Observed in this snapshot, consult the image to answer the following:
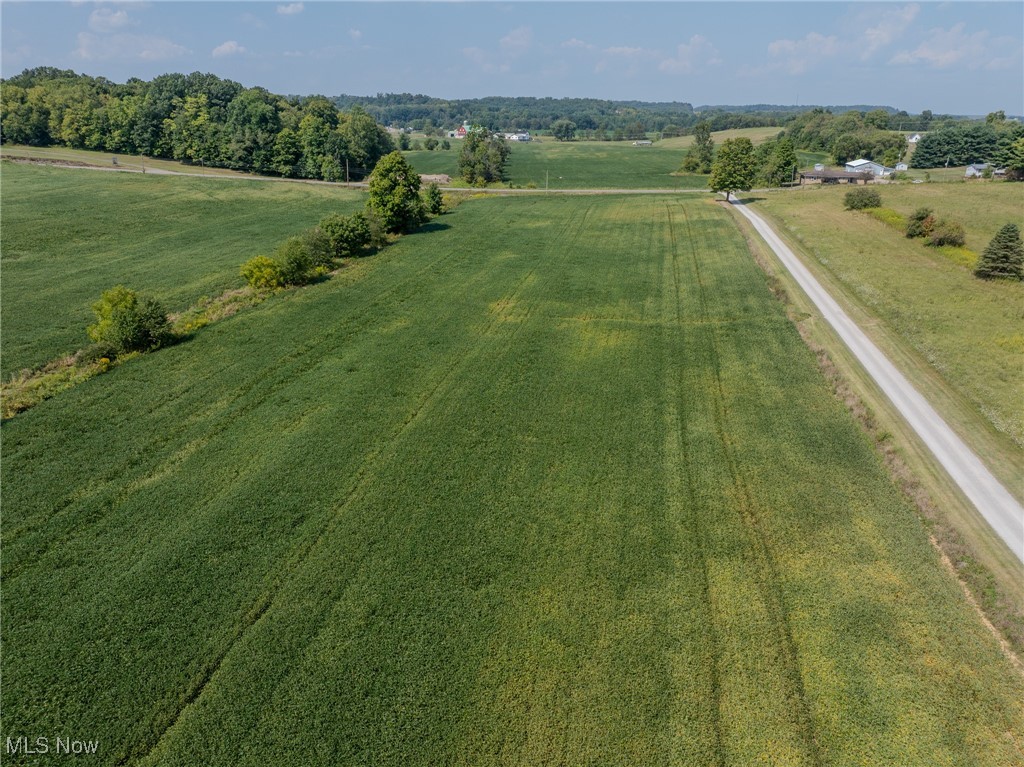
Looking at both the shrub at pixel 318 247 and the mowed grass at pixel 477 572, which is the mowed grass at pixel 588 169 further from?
the mowed grass at pixel 477 572

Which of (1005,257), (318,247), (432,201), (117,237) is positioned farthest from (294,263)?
(1005,257)

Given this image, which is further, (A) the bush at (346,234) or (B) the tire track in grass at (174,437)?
(A) the bush at (346,234)

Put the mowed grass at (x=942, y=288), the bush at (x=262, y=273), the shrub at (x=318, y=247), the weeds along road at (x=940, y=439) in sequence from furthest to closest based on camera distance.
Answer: the shrub at (x=318, y=247) < the bush at (x=262, y=273) < the mowed grass at (x=942, y=288) < the weeds along road at (x=940, y=439)

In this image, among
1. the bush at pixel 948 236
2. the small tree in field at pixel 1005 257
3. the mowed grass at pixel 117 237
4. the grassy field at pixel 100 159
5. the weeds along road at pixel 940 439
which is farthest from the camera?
the grassy field at pixel 100 159

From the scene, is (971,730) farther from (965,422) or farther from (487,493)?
(965,422)

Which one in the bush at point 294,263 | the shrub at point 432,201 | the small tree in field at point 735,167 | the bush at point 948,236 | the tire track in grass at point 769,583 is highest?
the small tree in field at point 735,167

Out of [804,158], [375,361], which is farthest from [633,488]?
[804,158]

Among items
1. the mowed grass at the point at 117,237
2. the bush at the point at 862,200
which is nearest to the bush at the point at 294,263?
the mowed grass at the point at 117,237
